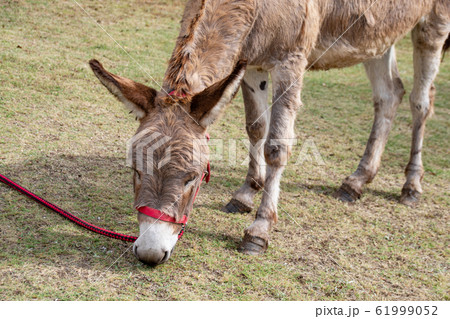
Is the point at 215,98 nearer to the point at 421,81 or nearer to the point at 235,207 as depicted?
the point at 235,207

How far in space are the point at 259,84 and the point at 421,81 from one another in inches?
86.5

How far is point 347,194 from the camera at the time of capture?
17.1 ft

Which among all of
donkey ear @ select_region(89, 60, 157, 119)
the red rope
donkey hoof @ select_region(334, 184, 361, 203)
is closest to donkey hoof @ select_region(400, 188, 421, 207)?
donkey hoof @ select_region(334, 184, 361, 203)

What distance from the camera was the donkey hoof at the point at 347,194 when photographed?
17.1 ft

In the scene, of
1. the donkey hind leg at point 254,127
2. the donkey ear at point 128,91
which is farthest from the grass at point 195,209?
the donkey ear at point 128,91

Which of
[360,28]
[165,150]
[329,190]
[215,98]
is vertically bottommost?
[329,190]

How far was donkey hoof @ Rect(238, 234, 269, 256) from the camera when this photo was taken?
3.89 metres

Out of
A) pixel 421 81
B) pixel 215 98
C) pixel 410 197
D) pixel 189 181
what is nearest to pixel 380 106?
pixel 421 81

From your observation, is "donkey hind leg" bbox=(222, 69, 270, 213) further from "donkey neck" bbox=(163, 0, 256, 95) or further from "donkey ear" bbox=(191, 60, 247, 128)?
"donkey ear" bbox=(191, 60, 247, 128)

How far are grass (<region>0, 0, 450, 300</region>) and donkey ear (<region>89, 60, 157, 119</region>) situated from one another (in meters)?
1.15

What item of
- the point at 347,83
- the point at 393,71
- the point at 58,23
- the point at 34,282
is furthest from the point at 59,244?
the point at 347,83

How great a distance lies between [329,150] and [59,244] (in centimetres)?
400

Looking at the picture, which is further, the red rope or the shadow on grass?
the shadow on grass

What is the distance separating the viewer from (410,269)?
395 cm
